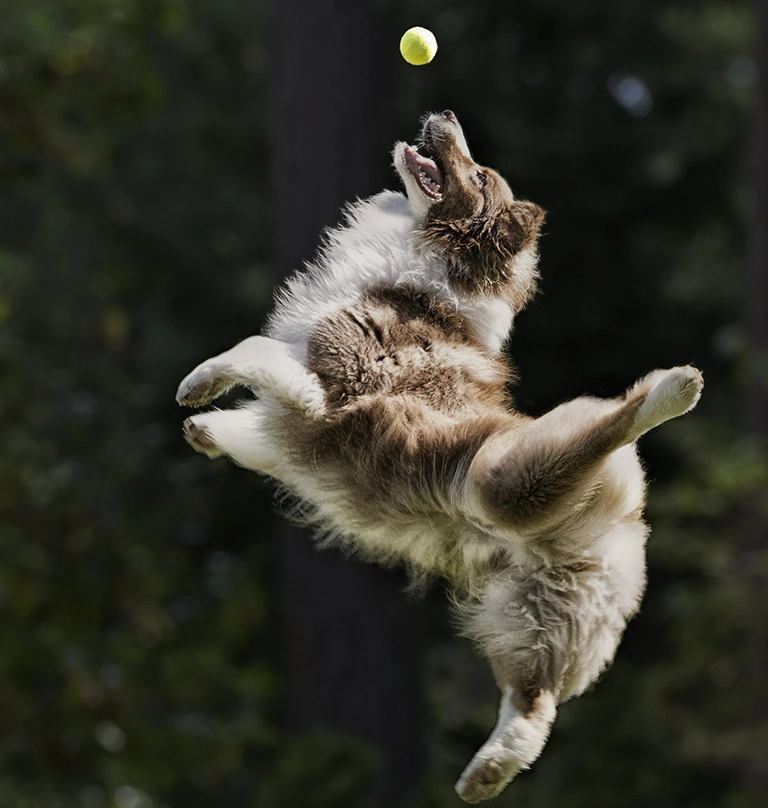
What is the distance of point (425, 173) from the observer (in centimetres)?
349

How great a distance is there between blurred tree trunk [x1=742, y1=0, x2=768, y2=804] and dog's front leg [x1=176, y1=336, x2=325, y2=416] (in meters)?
6.03

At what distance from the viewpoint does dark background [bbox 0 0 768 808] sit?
7547 millimetres

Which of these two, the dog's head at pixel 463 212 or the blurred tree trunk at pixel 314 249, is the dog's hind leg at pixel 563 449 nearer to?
the dog's head at pixel 463 212

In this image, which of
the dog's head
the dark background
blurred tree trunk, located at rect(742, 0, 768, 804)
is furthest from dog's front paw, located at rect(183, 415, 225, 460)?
blurred tree trunk, located at rect(742, 0, 768, 804)

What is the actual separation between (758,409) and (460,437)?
769cm

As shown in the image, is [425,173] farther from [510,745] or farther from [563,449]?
[510,745]

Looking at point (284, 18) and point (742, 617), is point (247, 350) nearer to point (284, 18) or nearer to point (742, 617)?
point (284, 18)

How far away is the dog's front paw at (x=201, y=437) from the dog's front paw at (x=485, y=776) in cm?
115

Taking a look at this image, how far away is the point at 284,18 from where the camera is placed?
773 cm

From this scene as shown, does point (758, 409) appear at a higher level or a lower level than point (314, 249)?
higher

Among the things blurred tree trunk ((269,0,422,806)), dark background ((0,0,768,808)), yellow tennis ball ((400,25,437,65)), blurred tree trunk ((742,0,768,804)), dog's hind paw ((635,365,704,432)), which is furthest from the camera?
blurred tree trunk ((742,0,768,804))

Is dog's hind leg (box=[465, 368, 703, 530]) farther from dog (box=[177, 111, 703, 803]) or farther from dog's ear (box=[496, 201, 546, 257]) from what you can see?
dog's ear (box=[496, 201, 546, 257])

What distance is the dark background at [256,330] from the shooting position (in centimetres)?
755

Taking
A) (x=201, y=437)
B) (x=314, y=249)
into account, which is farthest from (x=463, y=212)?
(x=314, y=249)
